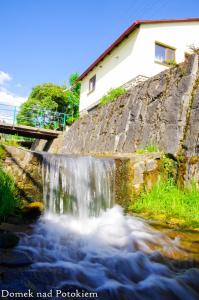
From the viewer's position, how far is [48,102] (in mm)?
29172

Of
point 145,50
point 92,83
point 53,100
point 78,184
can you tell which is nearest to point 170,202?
point 78,184

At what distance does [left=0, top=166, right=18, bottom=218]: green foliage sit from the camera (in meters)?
5.14

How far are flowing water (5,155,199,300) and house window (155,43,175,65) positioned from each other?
A: 1057cm

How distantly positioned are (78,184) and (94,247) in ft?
8.20

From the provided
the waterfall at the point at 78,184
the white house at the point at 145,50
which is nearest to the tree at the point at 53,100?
the white house at the point at 145,50

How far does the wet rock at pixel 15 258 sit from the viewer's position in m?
3.24

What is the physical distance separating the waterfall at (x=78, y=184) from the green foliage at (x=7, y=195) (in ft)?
2.76

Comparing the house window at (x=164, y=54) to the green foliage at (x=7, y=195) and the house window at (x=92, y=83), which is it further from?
the green foliage at (x=7, y=195)

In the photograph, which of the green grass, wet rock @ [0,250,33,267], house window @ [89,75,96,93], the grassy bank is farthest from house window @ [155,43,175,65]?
wet rock @ [0,250,33,267]

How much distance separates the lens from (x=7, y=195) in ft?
17.6

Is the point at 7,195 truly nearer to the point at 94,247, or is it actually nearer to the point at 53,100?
the point at 94,247

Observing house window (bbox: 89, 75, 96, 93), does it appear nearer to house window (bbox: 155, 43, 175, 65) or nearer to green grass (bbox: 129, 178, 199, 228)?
house window (bbox: 155, 43, 175, 65)

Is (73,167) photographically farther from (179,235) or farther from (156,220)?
(179,235)

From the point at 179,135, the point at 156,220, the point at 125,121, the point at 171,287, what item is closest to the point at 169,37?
the point at 125,121
